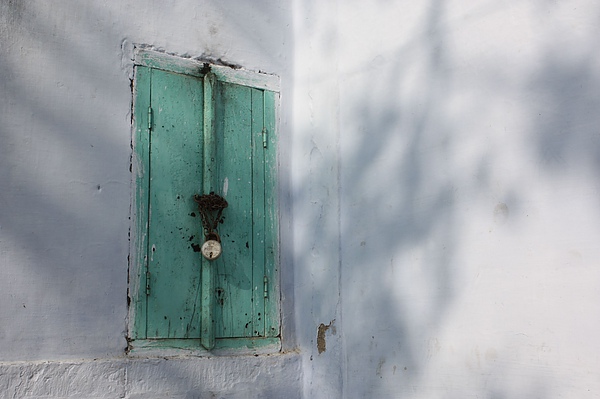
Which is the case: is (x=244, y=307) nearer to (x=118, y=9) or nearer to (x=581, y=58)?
(x=118, y=9)

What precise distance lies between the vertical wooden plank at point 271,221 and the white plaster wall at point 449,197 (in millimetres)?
129

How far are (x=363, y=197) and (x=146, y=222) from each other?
103 centimetres

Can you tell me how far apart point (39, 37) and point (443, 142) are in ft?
5.88

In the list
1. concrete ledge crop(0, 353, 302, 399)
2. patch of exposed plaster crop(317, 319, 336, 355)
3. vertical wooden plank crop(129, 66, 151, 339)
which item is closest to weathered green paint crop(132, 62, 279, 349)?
vertical wooden plank crop(129, 66, 151, 339)

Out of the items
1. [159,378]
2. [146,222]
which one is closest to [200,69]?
[146,222]

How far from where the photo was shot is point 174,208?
3.00 m

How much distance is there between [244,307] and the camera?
10.2ft

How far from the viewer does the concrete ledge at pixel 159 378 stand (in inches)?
99.3

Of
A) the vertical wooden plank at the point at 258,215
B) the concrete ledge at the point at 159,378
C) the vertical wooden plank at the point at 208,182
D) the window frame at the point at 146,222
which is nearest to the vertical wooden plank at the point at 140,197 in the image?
the window frame at the point at 146,222

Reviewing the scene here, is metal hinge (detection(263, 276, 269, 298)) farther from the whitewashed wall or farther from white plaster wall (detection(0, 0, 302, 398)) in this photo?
white plaster wall (detection(0, 0, 302, 398))

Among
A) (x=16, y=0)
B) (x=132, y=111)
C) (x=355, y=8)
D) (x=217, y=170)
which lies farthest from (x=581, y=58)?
(x=16, y=0)

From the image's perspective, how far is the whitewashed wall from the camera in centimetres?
232

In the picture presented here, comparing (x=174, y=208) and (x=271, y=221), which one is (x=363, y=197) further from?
(x=174, y=208)

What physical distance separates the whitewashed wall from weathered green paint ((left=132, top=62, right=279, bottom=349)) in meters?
0.10
